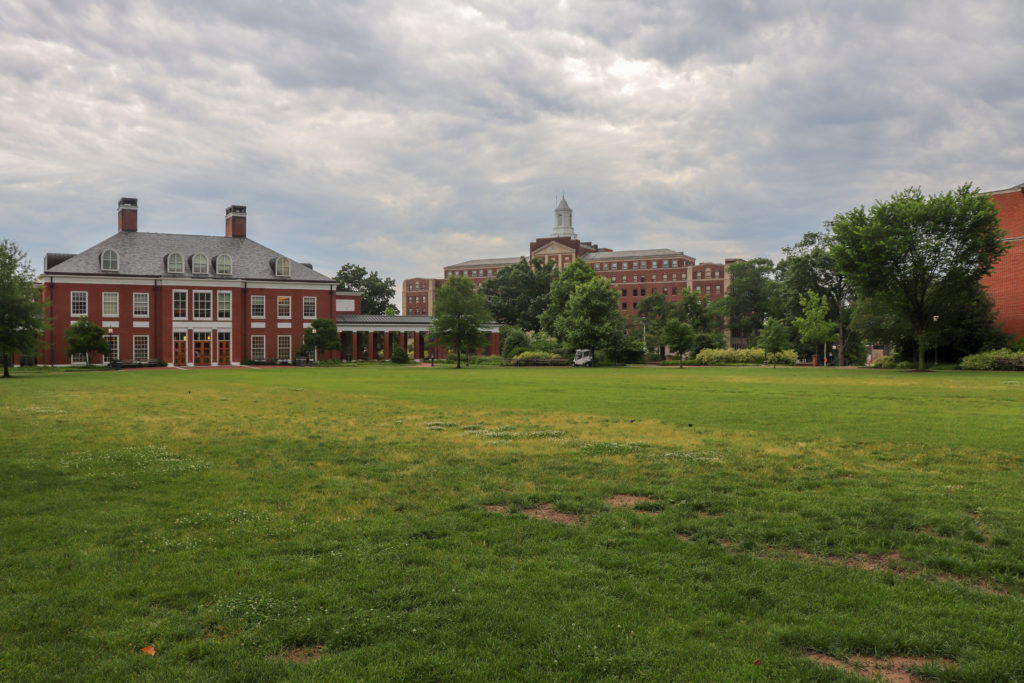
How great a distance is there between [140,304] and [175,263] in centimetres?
538

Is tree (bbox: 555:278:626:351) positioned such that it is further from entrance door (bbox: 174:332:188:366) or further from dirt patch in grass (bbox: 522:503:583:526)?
dirt patch in grass (bbox: 522:503:583:526)

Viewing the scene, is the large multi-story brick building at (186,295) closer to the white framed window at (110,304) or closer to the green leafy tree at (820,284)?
the white framed window at (110,304)

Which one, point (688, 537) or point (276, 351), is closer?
point (688, 537)

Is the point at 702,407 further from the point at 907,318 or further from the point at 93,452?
the point at 907,318

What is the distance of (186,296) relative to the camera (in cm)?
6669

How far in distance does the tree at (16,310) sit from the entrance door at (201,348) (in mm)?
24770

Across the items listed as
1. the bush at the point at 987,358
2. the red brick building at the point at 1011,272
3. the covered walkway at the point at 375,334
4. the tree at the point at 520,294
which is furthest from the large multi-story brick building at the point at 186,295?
the red brick building at the point at 1011,272

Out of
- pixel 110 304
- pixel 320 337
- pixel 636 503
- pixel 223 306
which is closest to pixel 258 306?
pixel 223 306

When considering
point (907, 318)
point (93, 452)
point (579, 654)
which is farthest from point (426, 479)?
Answer: point (907, 318)

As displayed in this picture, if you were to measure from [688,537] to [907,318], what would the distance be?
5040 centimetres

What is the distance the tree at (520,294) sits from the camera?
344ft

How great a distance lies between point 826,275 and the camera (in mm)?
77438

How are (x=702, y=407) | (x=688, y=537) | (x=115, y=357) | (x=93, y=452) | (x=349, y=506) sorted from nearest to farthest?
1. (x=688, y=537)
2. (x=349, y=506)
3. (x=93, y=452)
4. (x=702, y=407)
5. (x=115, y=357)

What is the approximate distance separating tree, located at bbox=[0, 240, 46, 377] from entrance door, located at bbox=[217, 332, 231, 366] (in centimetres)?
2584
